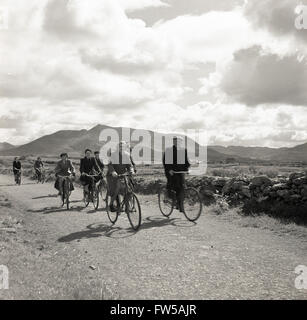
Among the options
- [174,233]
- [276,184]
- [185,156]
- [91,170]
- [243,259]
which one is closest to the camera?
[243,259]

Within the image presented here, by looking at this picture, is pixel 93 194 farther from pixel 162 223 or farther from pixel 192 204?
pixel 192 204

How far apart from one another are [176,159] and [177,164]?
175 millimetres

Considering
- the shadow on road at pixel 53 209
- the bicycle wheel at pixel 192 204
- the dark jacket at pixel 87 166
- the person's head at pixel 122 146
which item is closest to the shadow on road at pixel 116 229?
the bicycle wheel at pixel 192 204

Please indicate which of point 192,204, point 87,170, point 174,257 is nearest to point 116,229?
point 192,204

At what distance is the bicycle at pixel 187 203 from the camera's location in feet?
40.3

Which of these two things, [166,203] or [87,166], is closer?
[166,203]

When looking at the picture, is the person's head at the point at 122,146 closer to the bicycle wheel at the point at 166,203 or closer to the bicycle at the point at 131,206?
the bicycle at the point at 131,206

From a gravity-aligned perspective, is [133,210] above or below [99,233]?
above

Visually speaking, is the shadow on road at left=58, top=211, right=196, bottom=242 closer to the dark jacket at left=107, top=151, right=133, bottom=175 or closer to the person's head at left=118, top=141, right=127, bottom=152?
the dark jacket at left=107, top=151, right=133, bottom=175

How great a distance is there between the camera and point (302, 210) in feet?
38.5

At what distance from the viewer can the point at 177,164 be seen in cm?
1263
